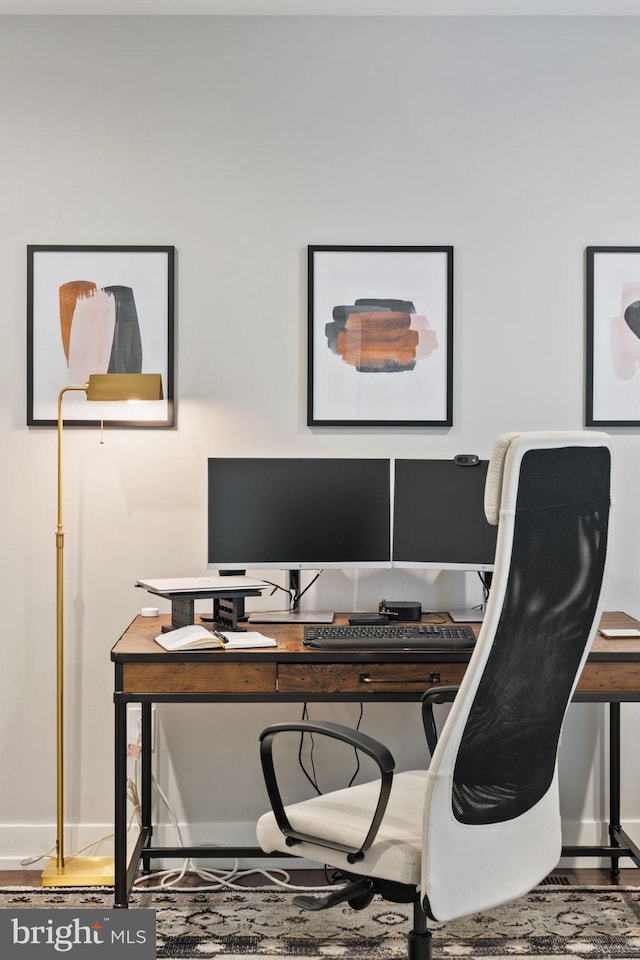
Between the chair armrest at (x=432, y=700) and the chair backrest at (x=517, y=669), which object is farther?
the chair armrest at (x=432, y=700)

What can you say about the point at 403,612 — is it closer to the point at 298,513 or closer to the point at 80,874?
the point at 298,513

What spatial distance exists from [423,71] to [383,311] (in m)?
0.83

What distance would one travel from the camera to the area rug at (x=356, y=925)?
2438 millimetres

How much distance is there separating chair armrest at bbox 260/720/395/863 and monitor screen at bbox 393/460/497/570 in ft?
3.38

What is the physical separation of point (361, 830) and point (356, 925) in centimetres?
89

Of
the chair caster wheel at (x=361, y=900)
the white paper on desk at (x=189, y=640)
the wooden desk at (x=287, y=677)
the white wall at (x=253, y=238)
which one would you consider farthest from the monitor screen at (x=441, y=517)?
the chair caster wheel at (x=361, y=900)

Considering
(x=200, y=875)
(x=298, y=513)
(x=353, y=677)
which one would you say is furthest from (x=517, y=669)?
(x=200, y=875)

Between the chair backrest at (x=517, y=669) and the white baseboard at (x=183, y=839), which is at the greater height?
the chair backrest at (x=517, y=669)

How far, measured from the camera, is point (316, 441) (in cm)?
309

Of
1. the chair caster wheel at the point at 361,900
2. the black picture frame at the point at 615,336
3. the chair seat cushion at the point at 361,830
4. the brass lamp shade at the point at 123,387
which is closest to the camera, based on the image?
the chair seat cushion at the point at 361,830

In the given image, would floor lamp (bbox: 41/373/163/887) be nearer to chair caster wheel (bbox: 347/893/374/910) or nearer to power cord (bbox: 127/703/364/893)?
power cord (bbox: 127/703/364/893)

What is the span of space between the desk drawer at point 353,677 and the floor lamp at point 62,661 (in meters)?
0.85

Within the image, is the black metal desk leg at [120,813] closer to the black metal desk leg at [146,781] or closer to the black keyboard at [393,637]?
the black metal desk leg at [146,781]

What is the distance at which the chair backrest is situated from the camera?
5.51ft
